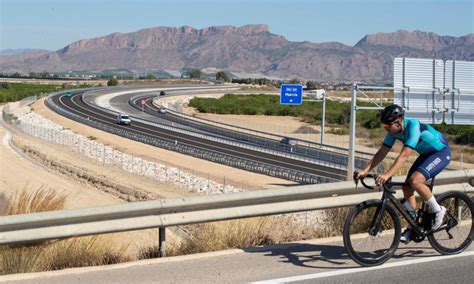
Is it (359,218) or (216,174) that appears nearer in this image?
(359,218)

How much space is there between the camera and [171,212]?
8.36 metres

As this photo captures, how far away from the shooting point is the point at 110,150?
59625 mm

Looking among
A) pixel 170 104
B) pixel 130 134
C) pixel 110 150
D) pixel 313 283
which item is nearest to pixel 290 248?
pixel 313 283

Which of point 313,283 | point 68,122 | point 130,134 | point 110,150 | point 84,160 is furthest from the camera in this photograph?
point 68,122

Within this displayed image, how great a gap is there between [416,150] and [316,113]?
94.8m

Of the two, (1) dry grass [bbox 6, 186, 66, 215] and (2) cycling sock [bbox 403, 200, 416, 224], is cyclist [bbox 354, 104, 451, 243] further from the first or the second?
(1) dry grass [bbox 6, 186, 66, 215]

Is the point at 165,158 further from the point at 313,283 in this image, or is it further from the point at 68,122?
the point at 313,283

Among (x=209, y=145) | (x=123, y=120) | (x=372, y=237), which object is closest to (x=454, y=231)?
(x=372, y=237)

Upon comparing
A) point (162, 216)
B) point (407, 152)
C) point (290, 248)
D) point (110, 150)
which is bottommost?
point (110, 150)

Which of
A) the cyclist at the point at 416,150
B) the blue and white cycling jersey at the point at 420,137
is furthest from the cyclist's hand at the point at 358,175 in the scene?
the blue and white cycling jersey at the point at 420,137

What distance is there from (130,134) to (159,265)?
2388 inches

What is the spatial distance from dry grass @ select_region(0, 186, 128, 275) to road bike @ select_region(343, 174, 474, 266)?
2712 millimetres

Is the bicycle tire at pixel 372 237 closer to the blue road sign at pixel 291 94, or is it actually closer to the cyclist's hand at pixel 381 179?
the cyclist's hand at pixel 381 179

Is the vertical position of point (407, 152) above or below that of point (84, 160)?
above
